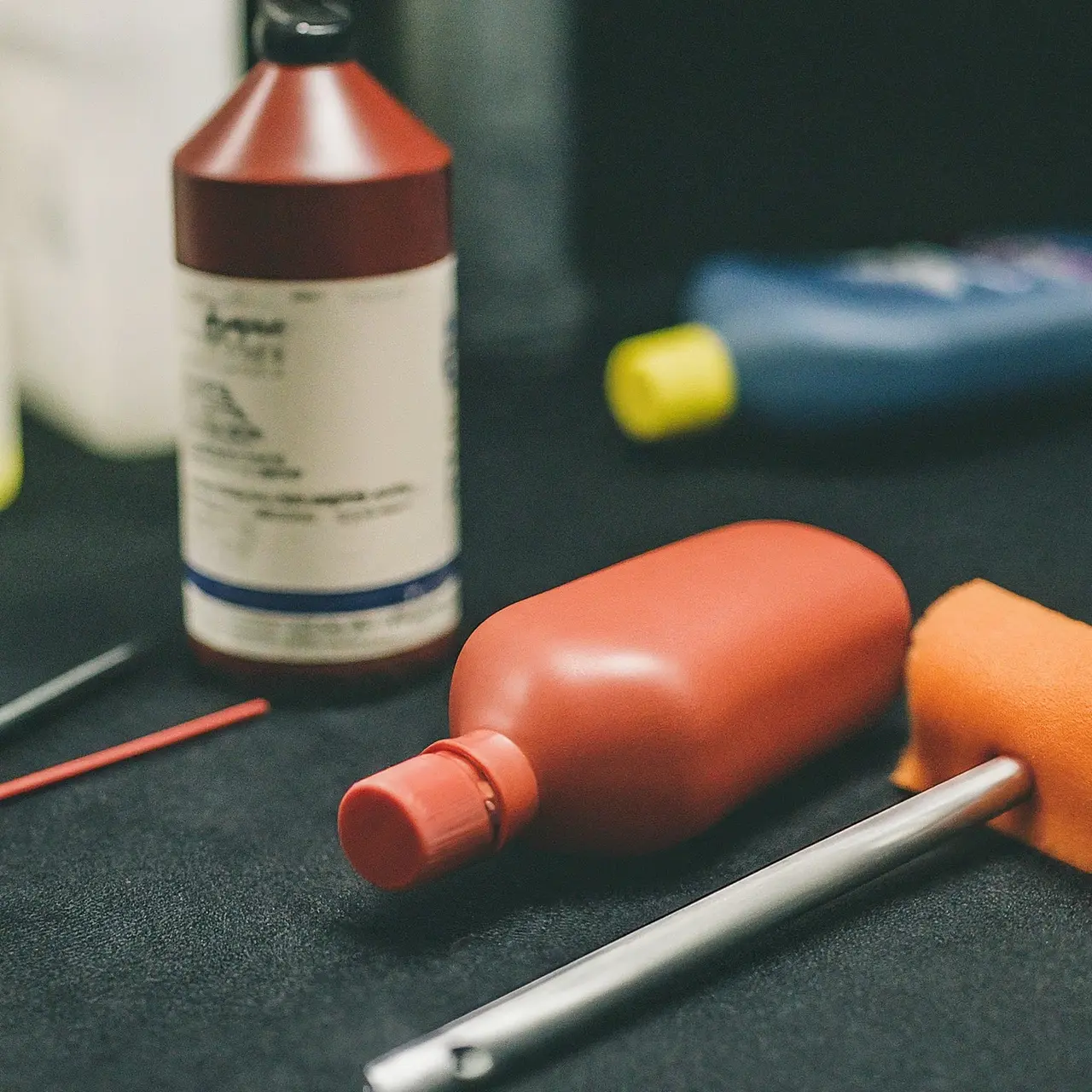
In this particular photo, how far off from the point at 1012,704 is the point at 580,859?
0.12 m

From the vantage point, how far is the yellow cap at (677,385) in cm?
67

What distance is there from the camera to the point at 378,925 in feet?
1.25

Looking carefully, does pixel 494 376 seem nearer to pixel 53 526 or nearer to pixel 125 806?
pixel 53 526

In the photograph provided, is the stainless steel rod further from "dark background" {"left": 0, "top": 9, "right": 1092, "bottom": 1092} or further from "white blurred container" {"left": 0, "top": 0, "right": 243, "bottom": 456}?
"white blurred container" {"left": 0, "top": 0, "right": 243, "bottom": 456}

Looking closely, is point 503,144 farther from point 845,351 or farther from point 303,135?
point 303,135

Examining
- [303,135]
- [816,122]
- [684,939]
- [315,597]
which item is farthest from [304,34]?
[816,122]

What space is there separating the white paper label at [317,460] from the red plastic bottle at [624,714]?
7 centimetres

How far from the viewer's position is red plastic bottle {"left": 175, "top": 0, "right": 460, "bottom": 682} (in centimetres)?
43

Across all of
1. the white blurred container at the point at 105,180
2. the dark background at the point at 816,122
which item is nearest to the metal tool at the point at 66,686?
the white blurred container at the point at 105,180

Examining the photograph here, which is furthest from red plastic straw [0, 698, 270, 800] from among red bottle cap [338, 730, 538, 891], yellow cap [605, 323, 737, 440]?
yellow cap [605, 323, 737, 440]

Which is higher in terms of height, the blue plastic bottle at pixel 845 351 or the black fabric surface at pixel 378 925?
the blue plastic bottle at pixel 845 351

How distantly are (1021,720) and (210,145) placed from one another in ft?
0.87

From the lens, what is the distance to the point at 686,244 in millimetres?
876

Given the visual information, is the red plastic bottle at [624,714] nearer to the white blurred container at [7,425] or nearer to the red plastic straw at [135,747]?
the red plastic straw at [135,747]
